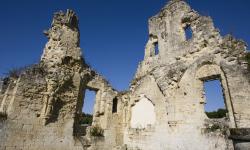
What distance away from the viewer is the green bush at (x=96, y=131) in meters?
9.01

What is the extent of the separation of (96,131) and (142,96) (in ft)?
9.29

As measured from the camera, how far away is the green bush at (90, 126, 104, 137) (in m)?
9.01

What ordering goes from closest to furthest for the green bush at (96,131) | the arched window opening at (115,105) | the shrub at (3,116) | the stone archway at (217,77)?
→ the shrub at (3,116) → the stone archway at (217,77) → the green bush at (96,131) → the arched window opening at (115,105)

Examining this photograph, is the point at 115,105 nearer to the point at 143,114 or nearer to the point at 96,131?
the point at 143,114

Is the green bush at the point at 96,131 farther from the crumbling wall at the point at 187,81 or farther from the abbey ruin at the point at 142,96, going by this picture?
the crumbling wall at the point at 187,81

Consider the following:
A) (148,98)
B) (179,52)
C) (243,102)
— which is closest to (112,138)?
(148,98)

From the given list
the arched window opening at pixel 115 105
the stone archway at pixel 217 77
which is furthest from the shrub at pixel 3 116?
the stone archway at pixel 217 77

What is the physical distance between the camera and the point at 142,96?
10.1 metres

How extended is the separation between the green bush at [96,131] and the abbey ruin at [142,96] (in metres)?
0.04

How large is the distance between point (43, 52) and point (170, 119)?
246 inches

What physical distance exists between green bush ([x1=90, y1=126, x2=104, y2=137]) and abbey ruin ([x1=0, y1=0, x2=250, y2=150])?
0.14 ft

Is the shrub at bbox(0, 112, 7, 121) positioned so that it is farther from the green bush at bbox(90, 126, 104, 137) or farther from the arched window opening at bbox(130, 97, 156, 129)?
the arched window opening at bbox(130, 97, 156, 129)

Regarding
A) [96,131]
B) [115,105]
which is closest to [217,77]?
[115,105]

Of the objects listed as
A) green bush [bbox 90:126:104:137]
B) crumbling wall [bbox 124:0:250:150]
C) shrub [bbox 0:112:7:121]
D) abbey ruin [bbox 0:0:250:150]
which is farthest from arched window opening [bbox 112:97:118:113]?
shrub [bbox 0:112:7:121]
